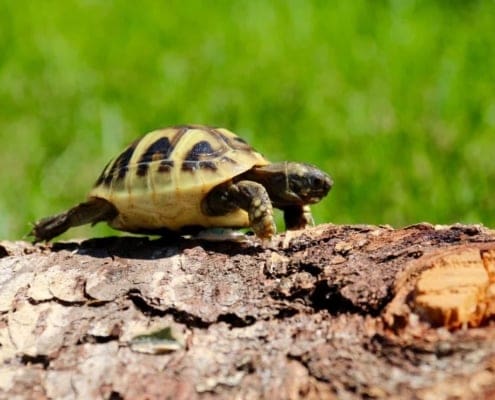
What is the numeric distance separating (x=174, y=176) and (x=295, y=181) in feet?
1.66

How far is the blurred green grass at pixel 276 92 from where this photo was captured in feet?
16.4

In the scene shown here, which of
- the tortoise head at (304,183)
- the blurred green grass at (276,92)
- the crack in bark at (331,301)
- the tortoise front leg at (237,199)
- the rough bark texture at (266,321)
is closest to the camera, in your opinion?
the rough bark texture at (266,321)

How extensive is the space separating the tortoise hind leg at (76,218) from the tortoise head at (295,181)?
614 mm

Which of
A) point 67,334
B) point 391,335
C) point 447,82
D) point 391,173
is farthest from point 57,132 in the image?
point 391,335

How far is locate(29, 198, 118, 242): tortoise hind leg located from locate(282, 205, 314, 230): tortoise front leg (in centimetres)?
67

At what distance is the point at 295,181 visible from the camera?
3.56 metres

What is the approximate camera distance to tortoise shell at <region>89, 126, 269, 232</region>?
10.9ft

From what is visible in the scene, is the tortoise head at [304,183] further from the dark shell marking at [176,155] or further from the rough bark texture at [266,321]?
the rough bark texture at [266,321]

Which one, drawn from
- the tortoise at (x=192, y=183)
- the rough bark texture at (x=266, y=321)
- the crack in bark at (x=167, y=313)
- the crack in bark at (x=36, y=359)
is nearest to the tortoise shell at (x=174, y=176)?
the tortoise at (x=192, y=183)

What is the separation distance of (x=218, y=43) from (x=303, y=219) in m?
3.42

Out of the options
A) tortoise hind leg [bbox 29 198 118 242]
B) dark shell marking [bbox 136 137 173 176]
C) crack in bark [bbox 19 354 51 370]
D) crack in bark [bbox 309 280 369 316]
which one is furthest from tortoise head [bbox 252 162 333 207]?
crack in bark [bbox 19 354 51 370]

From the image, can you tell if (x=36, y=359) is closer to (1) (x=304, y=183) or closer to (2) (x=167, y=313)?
(2) (x=167, y=313)

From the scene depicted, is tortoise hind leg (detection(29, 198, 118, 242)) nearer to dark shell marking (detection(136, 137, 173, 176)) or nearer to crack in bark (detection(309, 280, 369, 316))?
dark shell marking (detection(136, 137, 173, 176))

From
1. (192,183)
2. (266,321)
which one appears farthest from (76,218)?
(266,321)
